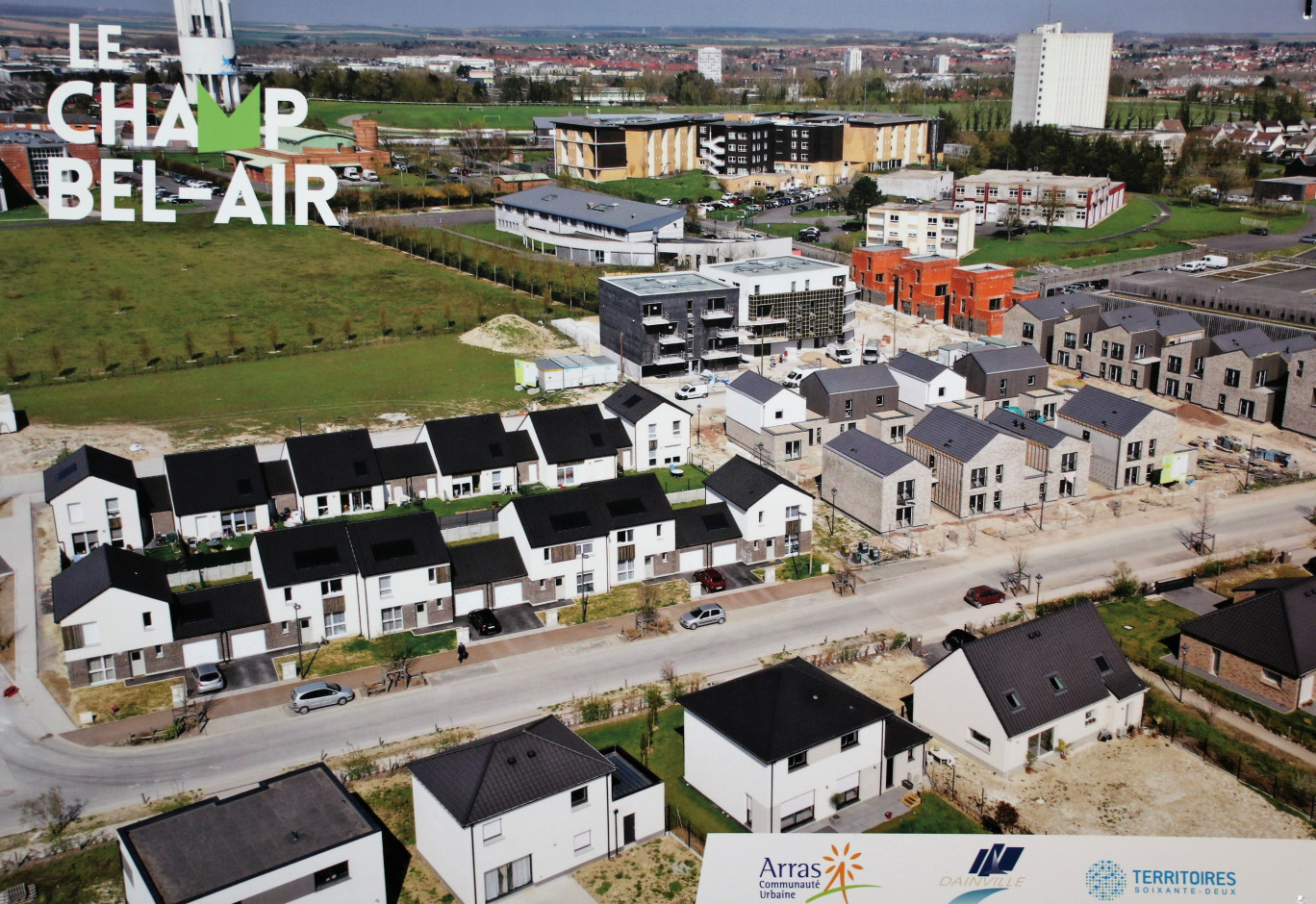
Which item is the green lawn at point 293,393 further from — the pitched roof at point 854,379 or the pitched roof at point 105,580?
the pitched roof at point 105,580

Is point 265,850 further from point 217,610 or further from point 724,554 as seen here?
point 724,554

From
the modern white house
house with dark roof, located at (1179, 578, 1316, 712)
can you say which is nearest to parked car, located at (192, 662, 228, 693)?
house with dark roof, located at (1179, 578, 1316, 712)

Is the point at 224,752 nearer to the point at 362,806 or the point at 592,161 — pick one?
the point at 362,806

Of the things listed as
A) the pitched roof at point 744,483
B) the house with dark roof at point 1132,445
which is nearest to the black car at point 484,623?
the pitched roof at point 744,483

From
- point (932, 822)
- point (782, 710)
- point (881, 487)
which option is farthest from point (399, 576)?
point (881, 487)

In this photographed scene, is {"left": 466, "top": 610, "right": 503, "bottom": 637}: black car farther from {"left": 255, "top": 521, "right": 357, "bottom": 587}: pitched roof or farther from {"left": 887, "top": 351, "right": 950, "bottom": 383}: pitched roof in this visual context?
{"left": 887, "top": 351, "right": 950, "bottom": 383}: pitched roof

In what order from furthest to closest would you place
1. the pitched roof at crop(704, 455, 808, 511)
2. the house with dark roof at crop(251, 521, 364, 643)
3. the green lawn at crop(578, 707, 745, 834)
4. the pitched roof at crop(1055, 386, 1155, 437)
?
the pitched roof at crop(1055, 386, 1155, 437)
the pitched roof at crop(704, 455, 808, 511)
the house with dark roof at crop(251, 521, 364, 643)
the green lawn at crop(578, 707, 745, 834)

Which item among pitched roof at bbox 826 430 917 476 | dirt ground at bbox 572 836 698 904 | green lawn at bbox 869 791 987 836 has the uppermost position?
pitched roof at bbox 826 430 917 476
